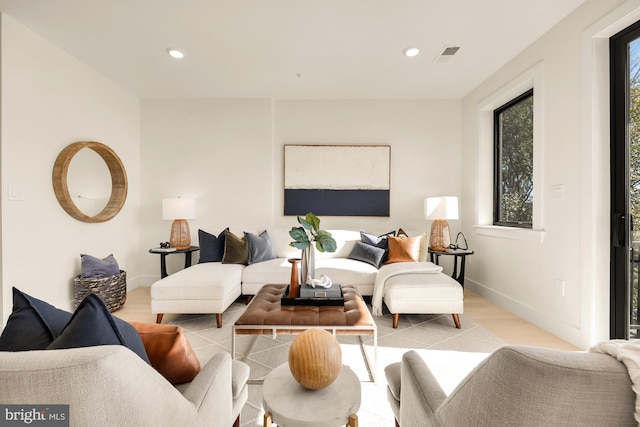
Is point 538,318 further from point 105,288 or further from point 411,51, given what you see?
point 105,288

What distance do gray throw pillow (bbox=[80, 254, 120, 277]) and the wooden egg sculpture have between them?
3.05m

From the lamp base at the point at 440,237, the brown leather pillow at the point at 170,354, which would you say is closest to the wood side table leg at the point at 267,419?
the brown leather pillow at the point at 170,354

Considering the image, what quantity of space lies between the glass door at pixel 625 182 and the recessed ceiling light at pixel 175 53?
139 inches

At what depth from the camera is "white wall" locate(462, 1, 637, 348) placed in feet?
7.29

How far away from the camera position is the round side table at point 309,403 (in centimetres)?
95

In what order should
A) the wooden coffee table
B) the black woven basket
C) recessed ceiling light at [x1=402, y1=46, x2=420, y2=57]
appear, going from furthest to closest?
the black woven basket < recessed ceiling light at [x1=402, y1=46, x2=420, y2=57] < the wooden coffee table

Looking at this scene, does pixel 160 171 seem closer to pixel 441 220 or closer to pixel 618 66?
pixel 441 220

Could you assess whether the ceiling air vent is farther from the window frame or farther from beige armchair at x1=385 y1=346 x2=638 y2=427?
beige armchair at x1=385 y1=346 x2=638 y2=427

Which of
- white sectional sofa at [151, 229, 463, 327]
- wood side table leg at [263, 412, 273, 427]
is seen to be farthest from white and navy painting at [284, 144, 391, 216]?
wood side table leg at [263, 412, 273, 427]

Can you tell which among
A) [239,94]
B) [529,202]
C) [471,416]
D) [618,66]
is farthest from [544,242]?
[239,94]

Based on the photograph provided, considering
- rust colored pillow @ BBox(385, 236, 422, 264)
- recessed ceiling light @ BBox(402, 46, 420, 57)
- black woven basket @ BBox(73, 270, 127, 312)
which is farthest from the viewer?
rust colored pillow @ BBox(385, 236, 422, 264)

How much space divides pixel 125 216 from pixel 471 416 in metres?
4.37

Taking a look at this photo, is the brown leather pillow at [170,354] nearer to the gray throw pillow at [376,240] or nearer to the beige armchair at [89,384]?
the beige armchair at [89,384]

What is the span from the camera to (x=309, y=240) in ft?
7.32
